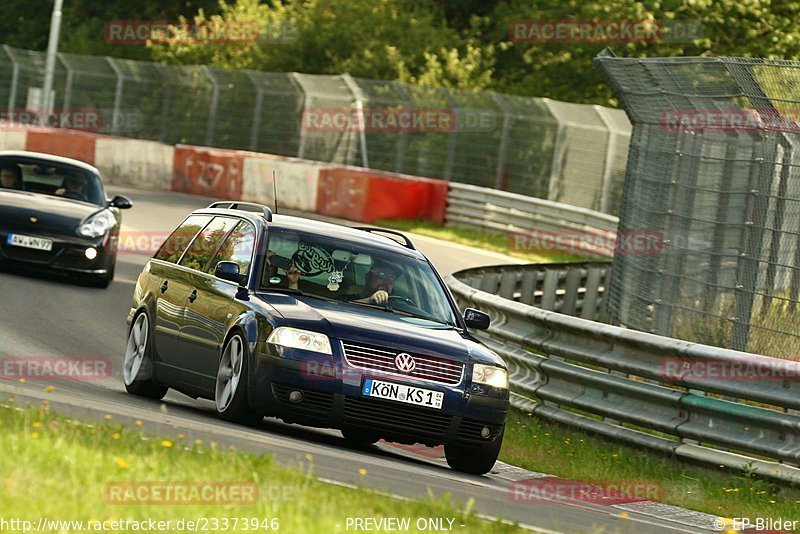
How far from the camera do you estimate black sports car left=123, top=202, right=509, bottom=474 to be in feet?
32.3

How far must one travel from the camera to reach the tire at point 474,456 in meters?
10.3

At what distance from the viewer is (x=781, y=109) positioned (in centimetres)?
1247

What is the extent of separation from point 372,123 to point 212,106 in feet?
19.0

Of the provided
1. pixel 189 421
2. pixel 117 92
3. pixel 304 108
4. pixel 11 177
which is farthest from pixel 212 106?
pixel 189 421

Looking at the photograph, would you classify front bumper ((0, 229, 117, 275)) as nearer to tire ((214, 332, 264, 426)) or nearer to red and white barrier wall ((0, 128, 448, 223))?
tire ((214, 332, 264, 426))

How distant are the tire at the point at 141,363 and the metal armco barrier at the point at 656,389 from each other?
2.87 m

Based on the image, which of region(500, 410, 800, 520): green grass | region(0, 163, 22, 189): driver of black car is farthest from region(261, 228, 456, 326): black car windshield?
region(0, 163, 22, 189): driver of black car

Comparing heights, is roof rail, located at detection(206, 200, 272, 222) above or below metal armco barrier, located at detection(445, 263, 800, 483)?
above

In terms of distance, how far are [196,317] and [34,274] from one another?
8453 millimetres

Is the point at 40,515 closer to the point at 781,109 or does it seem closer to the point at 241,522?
the point at 241,522

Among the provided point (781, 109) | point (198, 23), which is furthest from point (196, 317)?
point (198, 23)

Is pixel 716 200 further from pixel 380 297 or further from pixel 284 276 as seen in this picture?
pixel 284 276

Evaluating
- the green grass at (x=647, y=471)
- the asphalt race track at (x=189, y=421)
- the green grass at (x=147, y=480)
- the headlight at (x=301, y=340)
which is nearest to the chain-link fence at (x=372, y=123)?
the asphalt race track at (x=189, y=421)

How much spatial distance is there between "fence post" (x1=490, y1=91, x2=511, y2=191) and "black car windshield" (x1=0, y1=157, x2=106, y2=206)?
15.9 m
